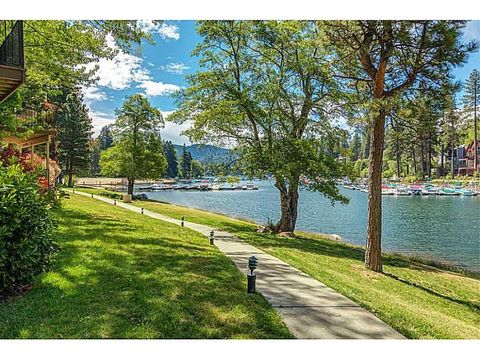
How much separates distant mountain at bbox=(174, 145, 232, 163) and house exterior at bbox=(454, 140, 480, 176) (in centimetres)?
400

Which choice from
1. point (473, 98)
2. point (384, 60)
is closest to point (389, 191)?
point (473, 98)

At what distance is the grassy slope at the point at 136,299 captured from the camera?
253cm

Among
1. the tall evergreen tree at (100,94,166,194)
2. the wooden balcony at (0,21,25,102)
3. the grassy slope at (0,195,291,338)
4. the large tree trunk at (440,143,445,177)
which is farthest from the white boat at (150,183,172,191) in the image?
the large tree trunk at (440,143,445,177)

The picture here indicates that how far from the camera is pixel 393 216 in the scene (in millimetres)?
11703

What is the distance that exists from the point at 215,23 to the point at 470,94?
4058mm

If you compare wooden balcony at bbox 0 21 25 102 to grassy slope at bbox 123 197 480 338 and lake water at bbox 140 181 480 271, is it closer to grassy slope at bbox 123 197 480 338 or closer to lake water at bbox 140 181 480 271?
grassy slope at bbox 123 197 480 338

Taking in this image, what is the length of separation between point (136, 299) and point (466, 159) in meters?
5.42

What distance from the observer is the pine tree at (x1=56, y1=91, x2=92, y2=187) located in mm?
6378

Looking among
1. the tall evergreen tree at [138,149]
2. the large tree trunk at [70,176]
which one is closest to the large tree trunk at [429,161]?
the tall evergreen tree at [138,149]

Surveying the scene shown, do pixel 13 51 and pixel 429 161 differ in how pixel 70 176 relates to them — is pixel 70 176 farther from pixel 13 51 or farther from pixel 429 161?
pixel 429 161

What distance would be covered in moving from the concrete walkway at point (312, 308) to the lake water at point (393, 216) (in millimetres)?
4389

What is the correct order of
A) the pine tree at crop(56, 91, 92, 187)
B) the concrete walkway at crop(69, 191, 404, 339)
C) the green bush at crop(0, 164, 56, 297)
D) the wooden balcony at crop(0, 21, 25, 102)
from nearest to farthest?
1. the concrete walkway at crop(69, 191, 404, 339)
2. the green bush at crop(0, 164, 56, 297)
3. the wooden balcony at crop(0, 21, 25, 102)
4. the pine tree at crop(56, 91, 92, 187)

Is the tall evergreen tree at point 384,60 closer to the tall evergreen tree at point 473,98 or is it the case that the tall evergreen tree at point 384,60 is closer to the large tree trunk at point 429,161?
the tall evergreen tree at point 473,98
